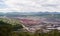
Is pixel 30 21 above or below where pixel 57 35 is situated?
above

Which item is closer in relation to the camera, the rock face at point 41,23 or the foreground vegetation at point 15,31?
the foreground vegetation at point 15,31

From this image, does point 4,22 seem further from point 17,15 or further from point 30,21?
point 30,21

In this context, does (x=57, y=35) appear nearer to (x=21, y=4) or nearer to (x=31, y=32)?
(x=31, y=32)

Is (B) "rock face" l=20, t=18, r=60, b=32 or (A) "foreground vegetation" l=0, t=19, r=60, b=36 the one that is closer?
(A) "foreground vegetation" l=0, t=19, r=60, b=36

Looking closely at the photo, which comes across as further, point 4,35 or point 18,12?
point 18,12

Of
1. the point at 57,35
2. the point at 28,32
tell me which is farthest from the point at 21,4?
the point at 57,35

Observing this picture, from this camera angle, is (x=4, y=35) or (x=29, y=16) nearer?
(x=4, y=35)

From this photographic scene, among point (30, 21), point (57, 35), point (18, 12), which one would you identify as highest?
point (18, 12)

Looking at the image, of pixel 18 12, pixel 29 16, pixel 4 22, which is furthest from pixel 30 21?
pixel 4 22

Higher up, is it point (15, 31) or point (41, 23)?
point (41, 23)
